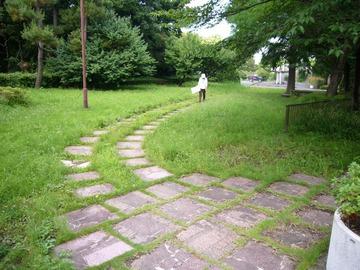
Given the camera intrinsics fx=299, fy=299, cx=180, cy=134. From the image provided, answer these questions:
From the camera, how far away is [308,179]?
442cm

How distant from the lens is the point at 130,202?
3.67m

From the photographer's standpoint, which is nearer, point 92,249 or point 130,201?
point 92,249

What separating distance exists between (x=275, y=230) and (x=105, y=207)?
1.92 m

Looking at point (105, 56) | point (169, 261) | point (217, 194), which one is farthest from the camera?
point (105, 56)

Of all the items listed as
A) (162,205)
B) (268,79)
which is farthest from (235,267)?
(268,79)

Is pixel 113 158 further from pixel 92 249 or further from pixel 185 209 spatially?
pixel 92 249

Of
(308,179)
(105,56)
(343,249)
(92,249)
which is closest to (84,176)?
(92,249)

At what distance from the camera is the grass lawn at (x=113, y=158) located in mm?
2914

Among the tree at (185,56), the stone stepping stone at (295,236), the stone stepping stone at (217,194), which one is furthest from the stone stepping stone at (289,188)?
Result: the tree at (185,56)

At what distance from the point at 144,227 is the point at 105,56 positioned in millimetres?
16193

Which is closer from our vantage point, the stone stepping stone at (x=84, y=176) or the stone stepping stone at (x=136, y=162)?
the stone stepping stone at (x=84, y=176)

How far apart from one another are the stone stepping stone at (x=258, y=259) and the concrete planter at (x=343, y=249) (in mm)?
366

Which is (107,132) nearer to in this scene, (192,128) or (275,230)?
(192,128)

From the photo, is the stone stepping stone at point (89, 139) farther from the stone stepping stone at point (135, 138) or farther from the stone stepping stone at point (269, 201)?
the stone stepping stone at point (269, 201)
